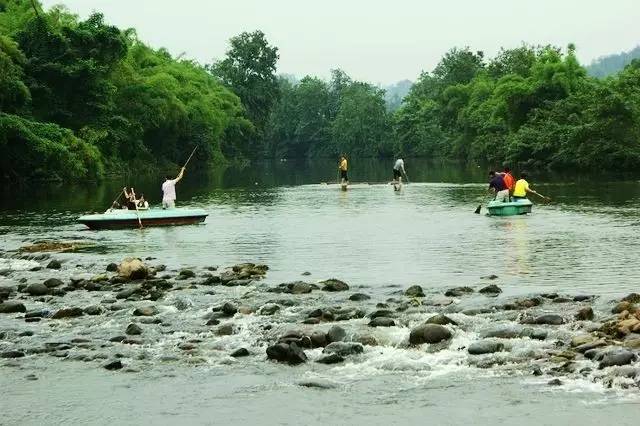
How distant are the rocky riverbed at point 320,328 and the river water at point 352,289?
9 cm

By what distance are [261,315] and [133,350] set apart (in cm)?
291

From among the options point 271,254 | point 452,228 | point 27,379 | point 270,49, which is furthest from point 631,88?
point 270,49

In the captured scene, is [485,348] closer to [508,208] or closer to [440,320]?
[440,320]

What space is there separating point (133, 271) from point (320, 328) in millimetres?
7114

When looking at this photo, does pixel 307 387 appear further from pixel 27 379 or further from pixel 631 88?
pixel 631 88

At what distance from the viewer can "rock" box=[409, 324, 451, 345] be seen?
46.1 ft

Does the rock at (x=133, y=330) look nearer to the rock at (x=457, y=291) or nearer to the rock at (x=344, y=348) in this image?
the rock at (x=344, y=348)

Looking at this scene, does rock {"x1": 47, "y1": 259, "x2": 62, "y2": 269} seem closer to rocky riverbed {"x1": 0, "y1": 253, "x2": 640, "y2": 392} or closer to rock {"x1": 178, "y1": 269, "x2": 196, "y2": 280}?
rocky riverbed {"x1": 0, "y1": 253, "x2": 640, "y2": 392}

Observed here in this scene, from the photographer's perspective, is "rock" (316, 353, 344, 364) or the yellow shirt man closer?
"rock" (316, 353, 344, 364)

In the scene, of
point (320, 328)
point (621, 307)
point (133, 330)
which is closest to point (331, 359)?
point (320, 328)

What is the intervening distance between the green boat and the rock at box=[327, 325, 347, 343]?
2119cm

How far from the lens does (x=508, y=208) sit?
3481 centimetres

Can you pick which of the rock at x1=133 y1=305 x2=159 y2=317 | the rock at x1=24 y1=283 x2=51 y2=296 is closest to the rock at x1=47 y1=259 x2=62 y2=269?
the rock at x1=24 y1=283 x2=51 y2=296

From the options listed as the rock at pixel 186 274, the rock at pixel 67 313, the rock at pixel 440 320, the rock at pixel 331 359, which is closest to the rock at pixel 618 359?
the rock at pixel 440 320
